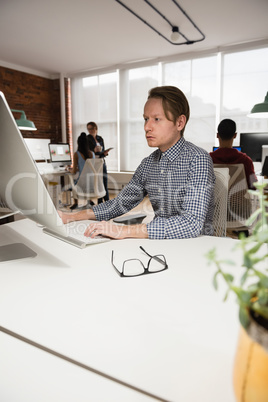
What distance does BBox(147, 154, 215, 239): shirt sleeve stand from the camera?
3.47 ft

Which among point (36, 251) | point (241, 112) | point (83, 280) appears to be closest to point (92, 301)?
point (83, 280)

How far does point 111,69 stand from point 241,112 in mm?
3400

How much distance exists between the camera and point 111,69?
284 inches

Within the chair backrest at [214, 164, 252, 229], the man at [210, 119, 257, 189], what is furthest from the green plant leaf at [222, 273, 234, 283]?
the man at [210, 119, 257, 189]

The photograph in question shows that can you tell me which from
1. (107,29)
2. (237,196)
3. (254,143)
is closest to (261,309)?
(237,196)

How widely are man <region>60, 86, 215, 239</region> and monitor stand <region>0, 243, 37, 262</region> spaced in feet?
1.01

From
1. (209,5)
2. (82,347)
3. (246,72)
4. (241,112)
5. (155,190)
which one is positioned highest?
(209,5)

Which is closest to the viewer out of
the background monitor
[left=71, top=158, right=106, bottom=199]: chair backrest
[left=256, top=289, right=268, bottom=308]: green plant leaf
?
[left=256, top=289, right=268, bottom=308]: green plant leaf

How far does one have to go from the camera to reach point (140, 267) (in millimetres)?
793

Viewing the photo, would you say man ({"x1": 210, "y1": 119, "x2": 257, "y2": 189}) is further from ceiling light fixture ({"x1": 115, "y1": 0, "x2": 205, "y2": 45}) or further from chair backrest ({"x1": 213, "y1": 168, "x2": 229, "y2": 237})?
ceiling light fixture ({"x1": 115, "y1": 0, "x2": 205, "y2": 45})

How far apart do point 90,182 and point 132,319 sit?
13.3ft

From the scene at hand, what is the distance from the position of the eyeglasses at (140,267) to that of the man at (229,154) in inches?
77.7

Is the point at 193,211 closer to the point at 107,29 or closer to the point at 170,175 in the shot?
the point at 170,175

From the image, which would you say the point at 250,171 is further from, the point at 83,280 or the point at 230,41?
the point at 230,41
